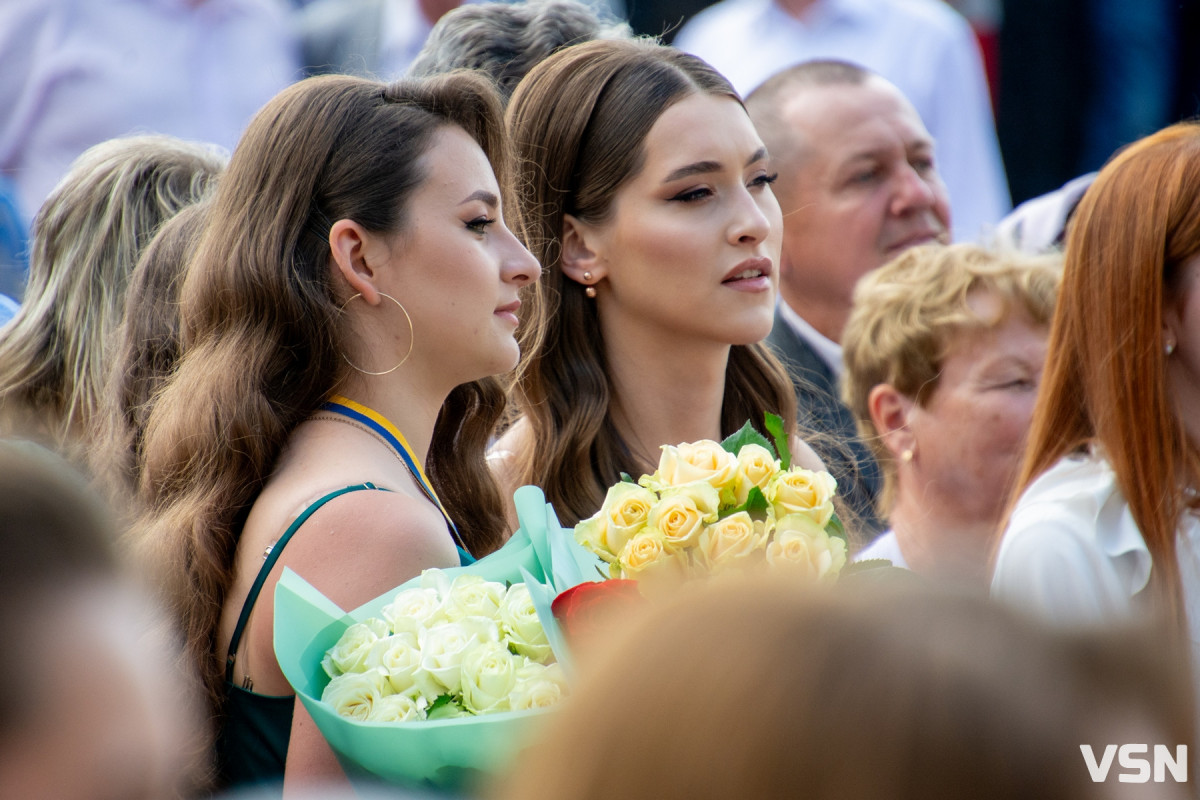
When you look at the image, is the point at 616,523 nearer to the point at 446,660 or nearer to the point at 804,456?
the point at 446,660

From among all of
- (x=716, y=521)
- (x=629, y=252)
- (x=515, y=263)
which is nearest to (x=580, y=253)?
(x=629, y=252)

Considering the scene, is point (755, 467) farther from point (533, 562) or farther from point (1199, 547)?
point (1199, 547)

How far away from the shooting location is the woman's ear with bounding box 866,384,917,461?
12.0 ft

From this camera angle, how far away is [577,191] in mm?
3311

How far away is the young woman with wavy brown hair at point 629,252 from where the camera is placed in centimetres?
321

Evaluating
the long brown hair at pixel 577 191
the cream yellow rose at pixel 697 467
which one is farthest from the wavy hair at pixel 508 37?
the cream yellow rose at pixel 697 467

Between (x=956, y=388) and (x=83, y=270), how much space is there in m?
2.24

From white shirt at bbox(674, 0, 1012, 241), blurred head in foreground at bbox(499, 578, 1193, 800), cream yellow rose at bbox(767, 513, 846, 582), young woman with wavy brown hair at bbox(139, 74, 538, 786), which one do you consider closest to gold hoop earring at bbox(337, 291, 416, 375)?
young woman with wavy brown hair at bbox(139, 74, 538, 786)

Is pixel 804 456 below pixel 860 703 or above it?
below

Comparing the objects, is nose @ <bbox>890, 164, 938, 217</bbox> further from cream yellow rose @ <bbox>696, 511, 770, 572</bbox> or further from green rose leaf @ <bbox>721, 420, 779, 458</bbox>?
cream yellow rose @ <bbox>696, 511, 770, 572</bbox>

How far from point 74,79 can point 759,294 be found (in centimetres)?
335

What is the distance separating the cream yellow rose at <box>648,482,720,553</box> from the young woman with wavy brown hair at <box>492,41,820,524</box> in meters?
1.17

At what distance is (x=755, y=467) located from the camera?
2035 millimetres

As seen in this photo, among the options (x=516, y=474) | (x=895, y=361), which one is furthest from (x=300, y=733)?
(x=895, y=361)
